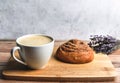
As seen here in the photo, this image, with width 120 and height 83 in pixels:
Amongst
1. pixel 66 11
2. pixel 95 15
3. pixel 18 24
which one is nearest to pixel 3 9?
pixel 18 24

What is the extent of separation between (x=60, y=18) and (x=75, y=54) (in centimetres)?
29

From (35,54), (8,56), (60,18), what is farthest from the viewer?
(60,18)

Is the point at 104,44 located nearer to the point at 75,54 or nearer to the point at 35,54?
the point at 75,54

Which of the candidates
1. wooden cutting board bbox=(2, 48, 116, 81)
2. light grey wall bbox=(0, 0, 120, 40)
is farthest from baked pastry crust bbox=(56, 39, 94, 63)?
light grey wall bbox=(0, 0, 120, 40)

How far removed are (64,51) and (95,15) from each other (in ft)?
0.98

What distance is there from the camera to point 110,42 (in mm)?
811

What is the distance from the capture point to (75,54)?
0.69 metres

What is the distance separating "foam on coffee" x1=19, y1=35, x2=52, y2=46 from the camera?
2.15 ft

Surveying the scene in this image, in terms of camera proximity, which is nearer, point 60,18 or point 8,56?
point 8,56

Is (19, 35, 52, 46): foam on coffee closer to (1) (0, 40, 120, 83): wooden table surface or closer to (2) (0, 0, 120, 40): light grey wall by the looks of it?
(1) (0, 40, 120, 83): wooden table surface

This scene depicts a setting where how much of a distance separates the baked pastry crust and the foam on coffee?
0.06 meters

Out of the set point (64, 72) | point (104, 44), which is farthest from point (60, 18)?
point (64, 72)

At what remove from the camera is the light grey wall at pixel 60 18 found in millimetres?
936

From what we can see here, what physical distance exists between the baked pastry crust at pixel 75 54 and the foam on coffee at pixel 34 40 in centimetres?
6
